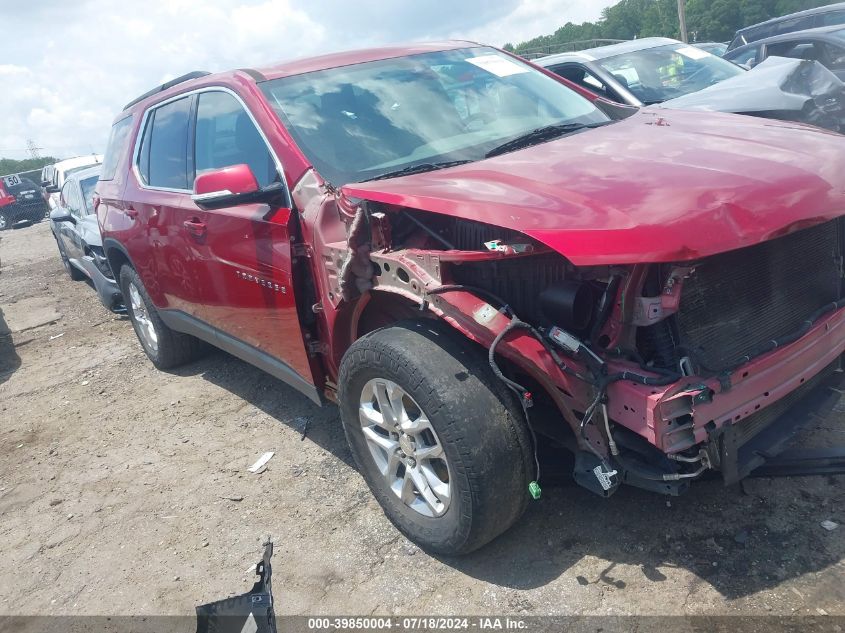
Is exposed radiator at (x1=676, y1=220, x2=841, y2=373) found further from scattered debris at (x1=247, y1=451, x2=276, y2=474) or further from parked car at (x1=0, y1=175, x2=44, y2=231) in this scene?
parked car at (x1=0, y1=175, x2=44, y2=231)

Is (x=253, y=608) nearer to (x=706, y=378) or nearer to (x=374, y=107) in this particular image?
(x=706, y=378)

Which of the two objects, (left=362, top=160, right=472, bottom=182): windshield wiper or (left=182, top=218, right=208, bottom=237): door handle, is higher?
(left=362, top=160, right=472, bottom=182): windshield wiper

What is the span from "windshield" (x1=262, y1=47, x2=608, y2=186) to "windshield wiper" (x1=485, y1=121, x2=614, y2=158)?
0.05m

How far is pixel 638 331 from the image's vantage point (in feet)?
7.56

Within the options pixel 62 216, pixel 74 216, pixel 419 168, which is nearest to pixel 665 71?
pixel 419 168

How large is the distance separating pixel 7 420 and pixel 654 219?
494 centimetres

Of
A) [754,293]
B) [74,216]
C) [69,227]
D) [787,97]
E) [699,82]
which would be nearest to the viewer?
[754,293]

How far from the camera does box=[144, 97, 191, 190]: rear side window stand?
414cm

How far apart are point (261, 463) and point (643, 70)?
216 inches

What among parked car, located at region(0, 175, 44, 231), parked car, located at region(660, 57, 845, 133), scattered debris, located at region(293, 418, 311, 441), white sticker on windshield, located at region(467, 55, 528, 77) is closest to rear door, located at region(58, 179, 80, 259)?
scattered debris, located at region(293, 418, 311, 441)

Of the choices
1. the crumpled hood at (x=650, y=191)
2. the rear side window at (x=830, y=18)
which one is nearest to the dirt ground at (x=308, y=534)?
the crumpled hood at (x=650, y=191)

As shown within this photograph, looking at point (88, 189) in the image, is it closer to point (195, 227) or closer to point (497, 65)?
point (195, 227)

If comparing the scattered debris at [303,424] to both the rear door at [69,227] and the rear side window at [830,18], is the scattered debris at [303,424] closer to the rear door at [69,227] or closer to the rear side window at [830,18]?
the rear door at [69,227]

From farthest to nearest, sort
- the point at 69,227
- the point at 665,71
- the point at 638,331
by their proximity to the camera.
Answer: the point at 69,227
the point at 665,71
the point at 638,331
